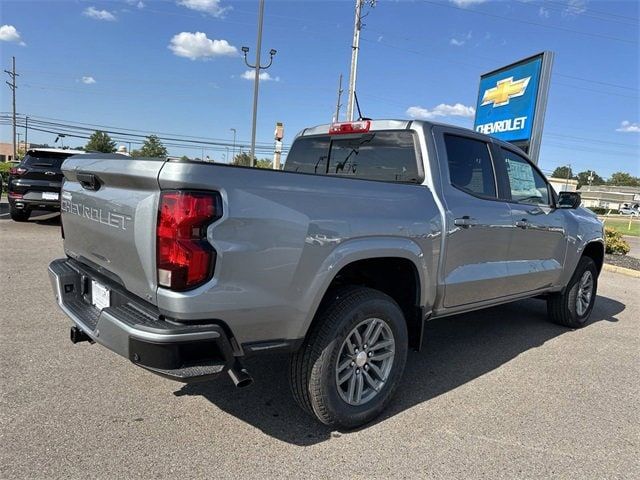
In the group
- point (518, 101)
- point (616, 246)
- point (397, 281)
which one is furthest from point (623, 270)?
point (397, 281)

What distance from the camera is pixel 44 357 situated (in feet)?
12.2

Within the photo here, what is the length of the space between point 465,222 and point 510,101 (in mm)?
10082

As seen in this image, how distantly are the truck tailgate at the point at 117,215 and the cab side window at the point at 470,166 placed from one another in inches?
88.3

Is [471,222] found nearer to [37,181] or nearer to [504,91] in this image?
[37,181]

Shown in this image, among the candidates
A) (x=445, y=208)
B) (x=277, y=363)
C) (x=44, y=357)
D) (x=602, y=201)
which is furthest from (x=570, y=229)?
(x=602, y=201)

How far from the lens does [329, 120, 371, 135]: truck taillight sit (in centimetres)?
389

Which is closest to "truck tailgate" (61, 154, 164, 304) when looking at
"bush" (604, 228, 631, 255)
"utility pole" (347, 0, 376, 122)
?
"bush" (604, 228, 631, 255)

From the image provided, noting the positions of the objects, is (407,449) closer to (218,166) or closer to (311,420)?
(311,420)

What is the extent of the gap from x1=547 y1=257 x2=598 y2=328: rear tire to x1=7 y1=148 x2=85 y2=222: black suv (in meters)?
9.97

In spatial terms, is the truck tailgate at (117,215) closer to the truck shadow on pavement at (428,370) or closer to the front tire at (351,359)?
the front tire at (351,359)

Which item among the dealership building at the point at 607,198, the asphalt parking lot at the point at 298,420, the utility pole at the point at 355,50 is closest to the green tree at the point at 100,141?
the utility pole at the point at 355,50

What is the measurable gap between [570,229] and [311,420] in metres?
3.67

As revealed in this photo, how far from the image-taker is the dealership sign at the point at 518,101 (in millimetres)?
11211

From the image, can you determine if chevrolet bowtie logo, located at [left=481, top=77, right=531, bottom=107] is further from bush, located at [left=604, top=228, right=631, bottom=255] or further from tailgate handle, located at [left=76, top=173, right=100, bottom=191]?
tailgate handle, located at [left=76, top=173, right=100, bottom=191]
